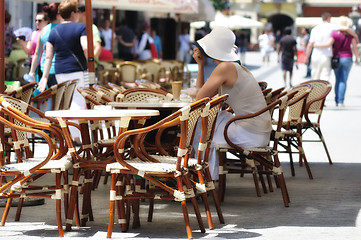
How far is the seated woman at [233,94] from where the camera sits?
7.75 metres

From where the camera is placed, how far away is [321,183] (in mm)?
9117

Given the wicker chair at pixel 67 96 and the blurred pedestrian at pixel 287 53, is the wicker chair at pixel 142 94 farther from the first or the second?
the blurred pedestrian at pixel 287 53

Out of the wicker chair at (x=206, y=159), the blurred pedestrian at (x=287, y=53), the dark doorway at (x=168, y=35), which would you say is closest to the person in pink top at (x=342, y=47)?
the blurred pedestrian at (x=287, y=53)

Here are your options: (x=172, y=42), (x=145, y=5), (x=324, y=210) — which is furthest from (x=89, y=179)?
(x=172, y=42)

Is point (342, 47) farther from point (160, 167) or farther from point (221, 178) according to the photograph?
point (160, 167)

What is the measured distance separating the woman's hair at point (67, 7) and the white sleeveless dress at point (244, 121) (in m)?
3.07

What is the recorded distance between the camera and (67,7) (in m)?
10.4

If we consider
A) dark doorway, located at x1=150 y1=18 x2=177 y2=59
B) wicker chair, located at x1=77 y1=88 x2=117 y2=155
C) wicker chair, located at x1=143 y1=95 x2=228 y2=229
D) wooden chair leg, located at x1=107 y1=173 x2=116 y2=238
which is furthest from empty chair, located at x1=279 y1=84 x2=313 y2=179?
dark doorway, located at x1=150 y1=18 x2=177 y2=59

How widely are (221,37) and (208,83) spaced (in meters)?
0.50

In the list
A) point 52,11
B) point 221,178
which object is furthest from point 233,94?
point 52,11

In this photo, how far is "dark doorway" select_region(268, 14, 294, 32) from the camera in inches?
3600

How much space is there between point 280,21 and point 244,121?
284 ft

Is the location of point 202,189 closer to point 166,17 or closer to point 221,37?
point 221,37

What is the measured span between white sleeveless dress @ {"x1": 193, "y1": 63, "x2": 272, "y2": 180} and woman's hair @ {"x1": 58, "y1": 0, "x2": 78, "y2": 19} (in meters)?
3.07
